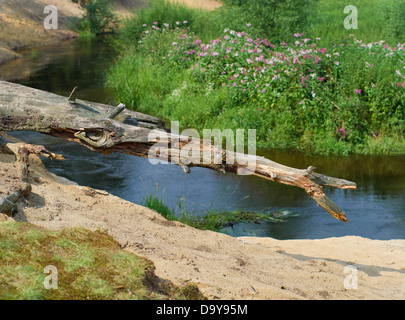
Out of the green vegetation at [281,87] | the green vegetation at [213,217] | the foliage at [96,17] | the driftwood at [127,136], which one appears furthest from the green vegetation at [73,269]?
the foliage at [96,17]

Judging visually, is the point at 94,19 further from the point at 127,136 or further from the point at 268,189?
the point at 127,136

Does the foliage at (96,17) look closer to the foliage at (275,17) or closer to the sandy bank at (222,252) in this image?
the foliage at (275,17)

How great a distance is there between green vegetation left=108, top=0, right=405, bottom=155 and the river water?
2.27ft

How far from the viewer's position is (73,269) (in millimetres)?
3852

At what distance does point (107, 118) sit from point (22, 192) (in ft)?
3.89

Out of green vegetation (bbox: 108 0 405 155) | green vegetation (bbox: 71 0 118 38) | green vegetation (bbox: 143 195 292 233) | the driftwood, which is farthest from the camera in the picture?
green vegetation (bbox: 71 0 118 38)

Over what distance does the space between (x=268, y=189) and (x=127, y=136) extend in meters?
3.71

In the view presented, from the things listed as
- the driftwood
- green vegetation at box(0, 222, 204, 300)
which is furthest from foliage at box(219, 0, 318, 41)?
green vegetation at box(0, 222, 204, 300)

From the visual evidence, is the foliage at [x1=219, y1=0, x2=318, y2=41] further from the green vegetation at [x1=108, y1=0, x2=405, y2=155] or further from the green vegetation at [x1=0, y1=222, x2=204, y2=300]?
the green vegetation at [x1=0, y1=222, x2=204, y2=300]

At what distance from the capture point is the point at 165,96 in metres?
13.2

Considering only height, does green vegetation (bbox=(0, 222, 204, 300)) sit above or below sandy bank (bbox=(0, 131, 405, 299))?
above

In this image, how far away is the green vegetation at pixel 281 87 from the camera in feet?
35.0

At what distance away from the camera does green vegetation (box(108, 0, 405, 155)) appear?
1067 cm

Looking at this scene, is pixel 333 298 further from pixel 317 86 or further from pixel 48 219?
pixel 317 86
